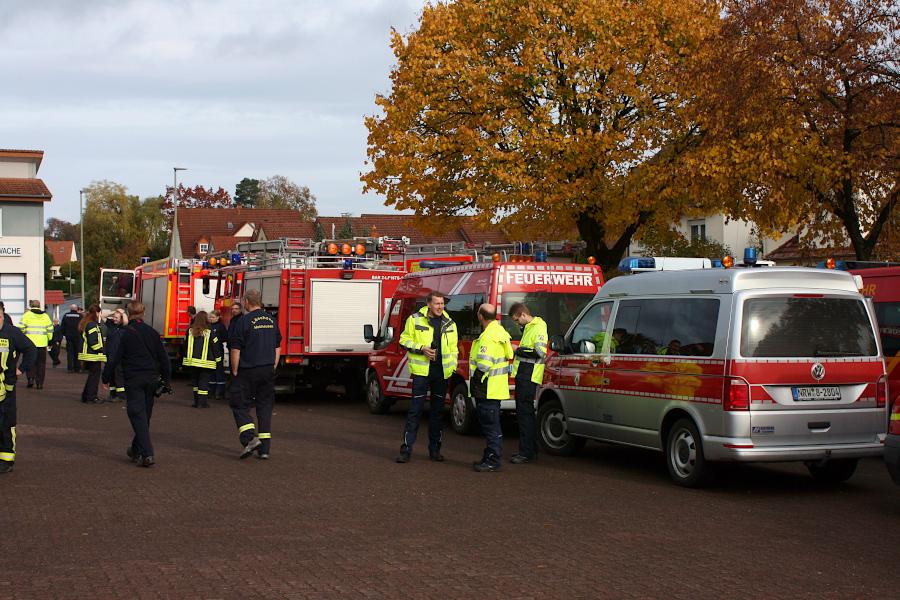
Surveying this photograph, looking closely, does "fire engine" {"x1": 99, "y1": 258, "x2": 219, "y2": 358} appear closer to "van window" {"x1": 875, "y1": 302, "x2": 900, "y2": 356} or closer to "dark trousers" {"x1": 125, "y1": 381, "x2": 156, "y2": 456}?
"dark trousers" {"x1": 125, "y1": 381, "x2": 156, "y2": 456}

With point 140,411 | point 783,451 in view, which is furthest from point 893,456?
point 140,411

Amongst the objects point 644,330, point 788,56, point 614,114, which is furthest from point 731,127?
point 644,330

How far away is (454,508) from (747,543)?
8.16ft

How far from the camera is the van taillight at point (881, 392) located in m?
10.3

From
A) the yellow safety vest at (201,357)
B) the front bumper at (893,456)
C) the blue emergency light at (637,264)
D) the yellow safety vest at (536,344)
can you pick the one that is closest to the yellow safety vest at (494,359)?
the yellow safety vest at (536,344)

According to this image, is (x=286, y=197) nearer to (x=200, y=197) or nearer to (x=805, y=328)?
(x=200, y=197)

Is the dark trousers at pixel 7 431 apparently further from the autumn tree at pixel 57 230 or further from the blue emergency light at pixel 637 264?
the autumn tree at pixel 57 230

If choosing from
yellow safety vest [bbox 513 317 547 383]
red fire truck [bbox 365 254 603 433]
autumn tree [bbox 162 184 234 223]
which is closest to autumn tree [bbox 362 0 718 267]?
red fire truck [bbox 365 254 603 433]

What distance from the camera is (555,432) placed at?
1305 centimetres

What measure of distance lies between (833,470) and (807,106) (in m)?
9.32

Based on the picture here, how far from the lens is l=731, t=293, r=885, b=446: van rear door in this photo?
387 inches

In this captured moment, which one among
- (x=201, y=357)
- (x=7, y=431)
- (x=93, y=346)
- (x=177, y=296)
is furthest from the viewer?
(x=177, y=296)

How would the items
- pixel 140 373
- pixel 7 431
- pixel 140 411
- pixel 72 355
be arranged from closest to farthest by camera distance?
1. pixel 7 431
2. pixel 140 411
3. pixel 140 373
4. pixel 72 355

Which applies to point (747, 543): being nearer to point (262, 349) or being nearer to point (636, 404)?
point (636, 404)
